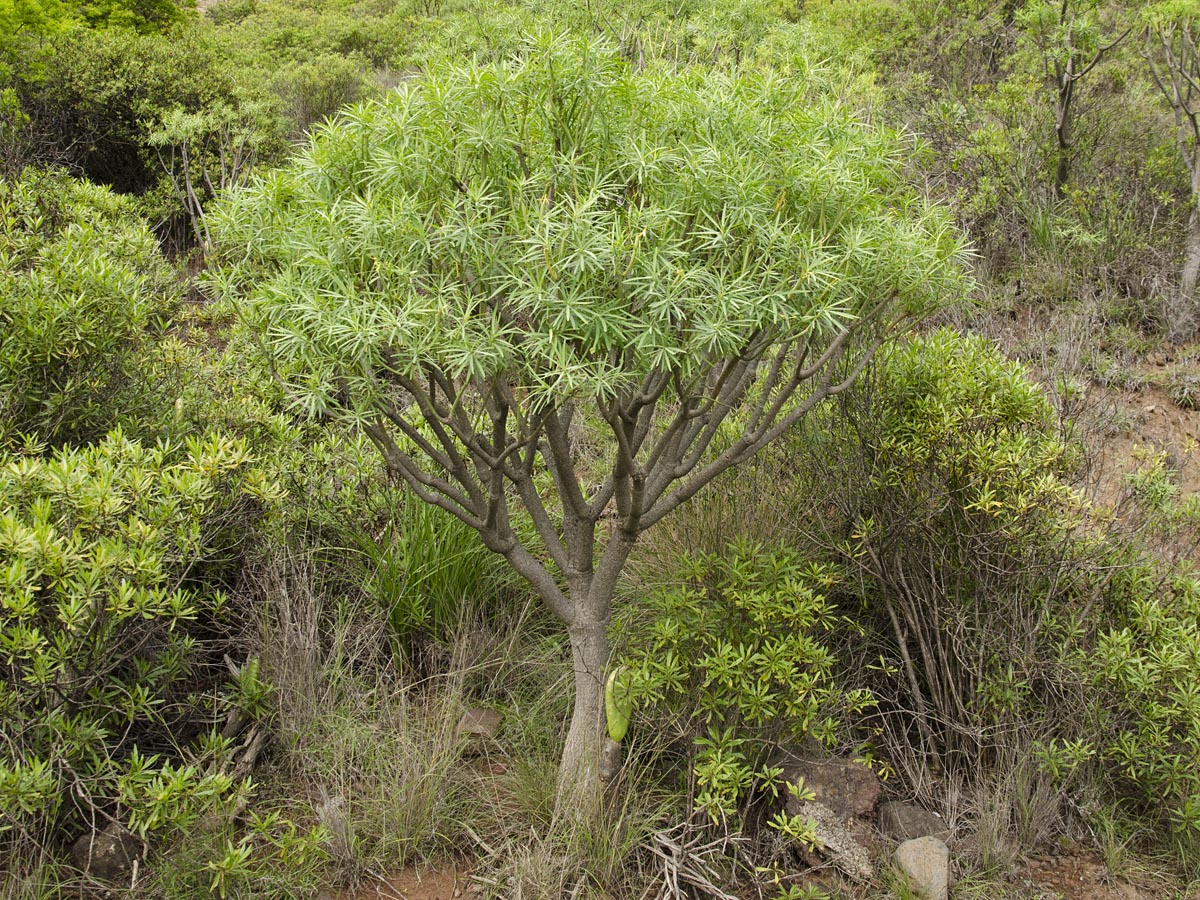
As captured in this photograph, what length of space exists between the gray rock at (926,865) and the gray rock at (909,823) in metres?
0.14

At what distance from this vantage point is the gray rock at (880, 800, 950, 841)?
3482 mm

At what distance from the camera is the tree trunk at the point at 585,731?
3.21m

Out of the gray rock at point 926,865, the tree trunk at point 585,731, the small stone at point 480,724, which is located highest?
the tree trunk at point 585,731

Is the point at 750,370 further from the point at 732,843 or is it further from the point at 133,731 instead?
the point at 133,731

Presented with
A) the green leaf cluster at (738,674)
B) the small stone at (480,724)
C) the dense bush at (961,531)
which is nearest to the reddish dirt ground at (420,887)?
the small stone at (480,724)

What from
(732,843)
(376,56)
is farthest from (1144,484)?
(376,56)

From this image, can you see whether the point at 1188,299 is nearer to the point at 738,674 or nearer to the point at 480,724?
the point at 738,674

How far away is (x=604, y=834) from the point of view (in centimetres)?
315

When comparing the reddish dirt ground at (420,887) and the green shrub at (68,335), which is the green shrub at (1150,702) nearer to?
the reddish dirt ground at (420,887)

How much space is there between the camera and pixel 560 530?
455 cm

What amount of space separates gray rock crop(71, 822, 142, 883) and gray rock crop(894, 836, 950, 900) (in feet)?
8.51

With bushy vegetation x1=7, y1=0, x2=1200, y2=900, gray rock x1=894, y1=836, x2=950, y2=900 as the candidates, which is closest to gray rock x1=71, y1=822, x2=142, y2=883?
bushy vegetation x1=7, y1=0, x2=1200, y2=900

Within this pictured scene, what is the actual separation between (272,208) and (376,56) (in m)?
14.0

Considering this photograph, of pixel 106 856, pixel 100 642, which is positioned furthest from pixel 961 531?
pixel 106 856
